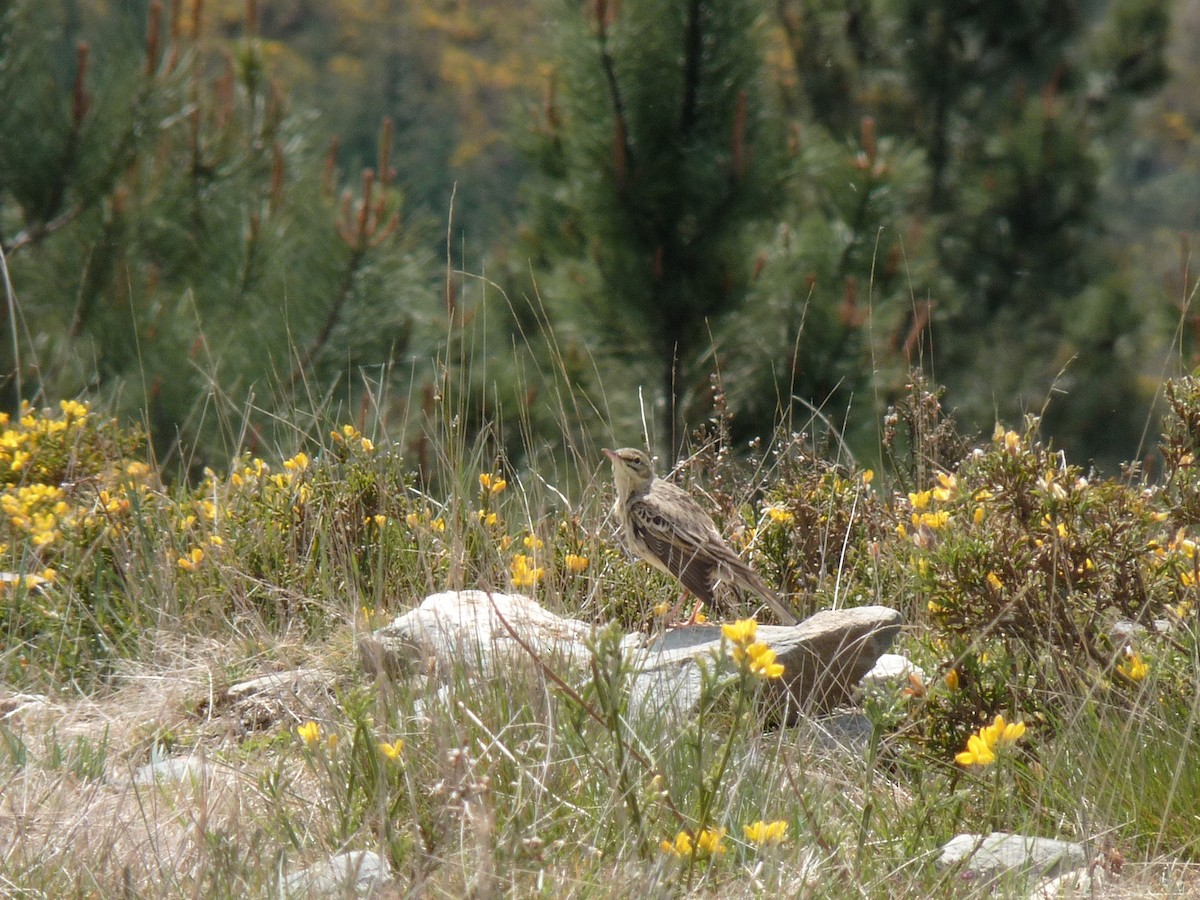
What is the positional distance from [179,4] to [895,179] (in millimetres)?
4666

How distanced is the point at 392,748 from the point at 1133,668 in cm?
172

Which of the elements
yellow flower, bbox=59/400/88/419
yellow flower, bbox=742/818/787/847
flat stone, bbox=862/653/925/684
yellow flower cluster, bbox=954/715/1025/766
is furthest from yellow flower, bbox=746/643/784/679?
yellow flower, bbox=59/400/88/419

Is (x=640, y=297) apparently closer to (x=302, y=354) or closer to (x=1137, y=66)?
(x=302, y=354)

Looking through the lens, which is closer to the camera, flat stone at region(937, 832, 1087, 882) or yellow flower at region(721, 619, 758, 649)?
yellow flower at region(721, 619, 758, 649)

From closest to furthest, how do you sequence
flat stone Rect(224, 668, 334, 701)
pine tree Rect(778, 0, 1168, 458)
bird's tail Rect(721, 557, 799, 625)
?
flat stone Rect(224, 668, 334, 701)
bird's tail Rect(721, 557, 799, 625)
pine tree Rect(778, 0, 1168, 458)

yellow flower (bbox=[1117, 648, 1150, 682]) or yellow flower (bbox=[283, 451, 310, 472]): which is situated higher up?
yellow flower (bbox=[1117, 648, 1150, 682])

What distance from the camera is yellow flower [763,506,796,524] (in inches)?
178

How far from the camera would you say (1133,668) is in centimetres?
313

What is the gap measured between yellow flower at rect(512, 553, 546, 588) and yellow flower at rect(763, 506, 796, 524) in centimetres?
86

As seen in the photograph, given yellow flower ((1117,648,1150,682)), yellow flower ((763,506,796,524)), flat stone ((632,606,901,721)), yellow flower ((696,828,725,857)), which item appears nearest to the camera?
yellow flower ((696,828,725,857))

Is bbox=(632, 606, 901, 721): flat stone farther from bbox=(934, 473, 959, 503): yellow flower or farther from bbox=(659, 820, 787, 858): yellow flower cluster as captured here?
bbox=(659, 820, 787, 858): yellow flower cluster

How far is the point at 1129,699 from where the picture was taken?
317cm

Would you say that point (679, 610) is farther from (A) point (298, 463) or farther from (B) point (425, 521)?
(A) point (298, 463)

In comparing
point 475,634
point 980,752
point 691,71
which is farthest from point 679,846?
point 691,71
